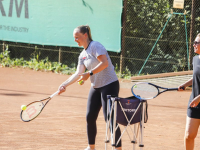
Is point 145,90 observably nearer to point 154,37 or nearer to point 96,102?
point 96,102

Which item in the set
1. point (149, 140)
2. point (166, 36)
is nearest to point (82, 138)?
point (149, 140)

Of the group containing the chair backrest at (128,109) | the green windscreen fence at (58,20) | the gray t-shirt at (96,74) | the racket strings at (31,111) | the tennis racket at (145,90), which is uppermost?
the green windscreen fence at (58,20)

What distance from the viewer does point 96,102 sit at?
4.96 metres

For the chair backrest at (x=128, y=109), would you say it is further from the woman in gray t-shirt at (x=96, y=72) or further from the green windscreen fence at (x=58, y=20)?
the green windscreen fence at (x=58, y=20)

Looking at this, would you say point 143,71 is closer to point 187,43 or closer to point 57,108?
point 187,43

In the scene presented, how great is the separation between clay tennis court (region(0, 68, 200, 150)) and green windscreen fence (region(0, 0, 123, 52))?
2920mm

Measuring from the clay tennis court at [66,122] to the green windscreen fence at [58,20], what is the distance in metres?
2.92

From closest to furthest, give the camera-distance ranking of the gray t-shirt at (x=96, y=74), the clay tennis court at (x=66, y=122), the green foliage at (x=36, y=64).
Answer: the gray t-shirt at (x=96, y=74) → the clay tennis court at (x=66, y=122) → the green foliage at (x=36, y=64)

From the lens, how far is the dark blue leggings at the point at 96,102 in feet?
15.7

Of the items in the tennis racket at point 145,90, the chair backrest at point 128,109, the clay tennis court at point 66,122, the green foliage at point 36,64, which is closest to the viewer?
the chair backrest at point 128,109

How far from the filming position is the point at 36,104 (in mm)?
4949

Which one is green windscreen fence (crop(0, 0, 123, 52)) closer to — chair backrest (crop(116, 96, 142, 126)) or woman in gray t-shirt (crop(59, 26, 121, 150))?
woman in gray t-shirt (crop(59, 26, 121, 150))

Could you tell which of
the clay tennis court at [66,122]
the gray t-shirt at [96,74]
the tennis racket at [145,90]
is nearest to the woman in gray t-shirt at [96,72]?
the gray t-shirt at [96,74]

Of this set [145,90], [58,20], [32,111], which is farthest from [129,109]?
[58,20]
